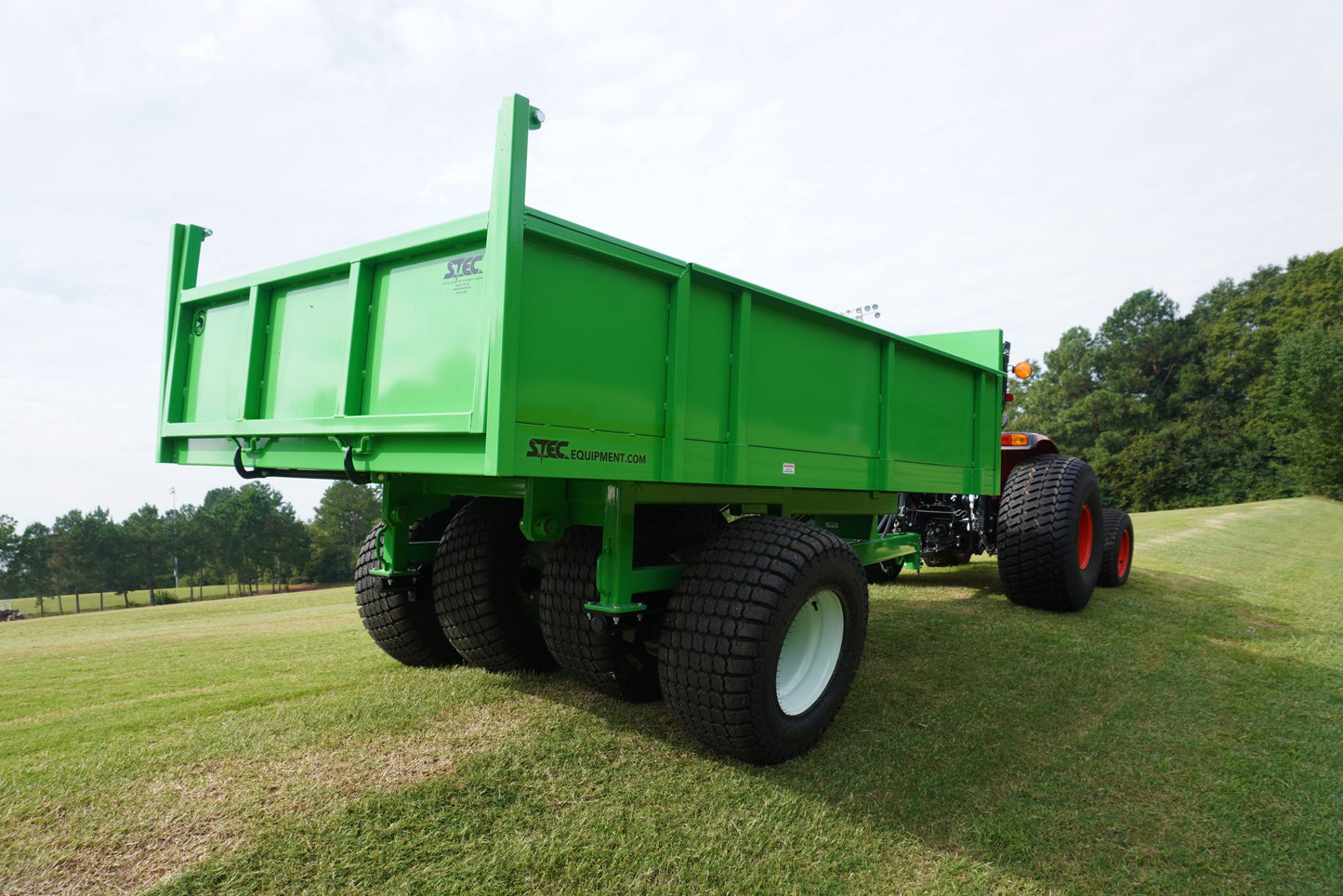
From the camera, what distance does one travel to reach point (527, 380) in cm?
239

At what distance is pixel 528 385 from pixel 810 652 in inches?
81.8

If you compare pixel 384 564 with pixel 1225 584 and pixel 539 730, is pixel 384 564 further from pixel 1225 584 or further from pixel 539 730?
pixel 1225 584

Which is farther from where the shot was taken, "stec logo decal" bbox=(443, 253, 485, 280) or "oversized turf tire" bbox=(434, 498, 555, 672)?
"oversized turf tire" bbox=(434, 498, 555, 672)

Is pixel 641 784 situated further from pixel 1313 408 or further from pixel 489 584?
pixel 1313 408

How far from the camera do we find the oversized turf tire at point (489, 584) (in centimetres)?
379

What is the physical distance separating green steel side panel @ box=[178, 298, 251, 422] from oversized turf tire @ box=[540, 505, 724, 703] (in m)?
1.67

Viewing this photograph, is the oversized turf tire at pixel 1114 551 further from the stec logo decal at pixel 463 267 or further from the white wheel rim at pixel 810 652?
the stec logo decal at pixel 463 267

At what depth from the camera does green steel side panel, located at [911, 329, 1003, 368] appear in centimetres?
654

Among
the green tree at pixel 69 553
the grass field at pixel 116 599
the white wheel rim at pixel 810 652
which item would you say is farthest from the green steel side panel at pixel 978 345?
the green tree at pixel 69 553

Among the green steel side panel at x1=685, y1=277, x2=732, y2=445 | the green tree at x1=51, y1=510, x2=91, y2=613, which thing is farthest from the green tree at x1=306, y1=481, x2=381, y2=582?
the green steel side panel at x1=685, y1=277, x2=732, y2=445

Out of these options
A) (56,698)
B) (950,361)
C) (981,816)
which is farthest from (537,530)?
(950,361)

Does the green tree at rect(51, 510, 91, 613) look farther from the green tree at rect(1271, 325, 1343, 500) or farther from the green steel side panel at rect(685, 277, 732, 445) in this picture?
the green tree at rect(1271, 325, 1343, 500)

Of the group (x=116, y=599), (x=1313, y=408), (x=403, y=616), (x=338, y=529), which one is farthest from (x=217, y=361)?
(x=116, y=599)

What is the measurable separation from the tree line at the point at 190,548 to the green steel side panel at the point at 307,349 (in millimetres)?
65476
